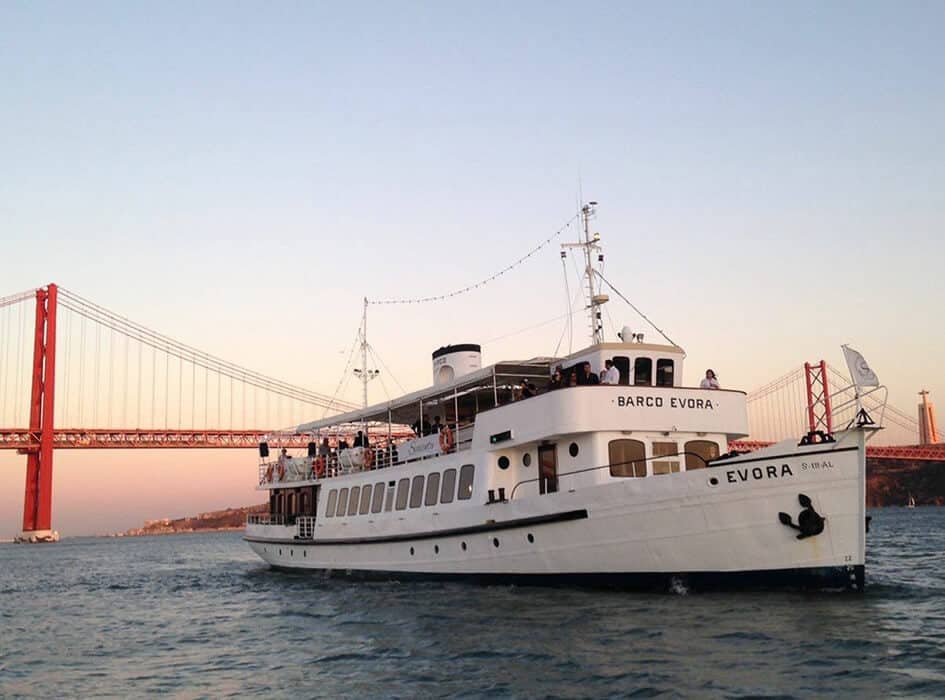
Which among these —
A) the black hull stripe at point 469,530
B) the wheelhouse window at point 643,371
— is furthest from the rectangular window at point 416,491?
the wheelhouse window at point 643,371

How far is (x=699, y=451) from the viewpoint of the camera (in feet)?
60.3

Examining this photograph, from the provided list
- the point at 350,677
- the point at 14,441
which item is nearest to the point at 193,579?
the point at 350,677

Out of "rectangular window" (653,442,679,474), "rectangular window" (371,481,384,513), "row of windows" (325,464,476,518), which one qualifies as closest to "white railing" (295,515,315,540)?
"row of windows" (325,464,476,518)

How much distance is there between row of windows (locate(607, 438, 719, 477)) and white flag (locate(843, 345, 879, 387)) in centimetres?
346

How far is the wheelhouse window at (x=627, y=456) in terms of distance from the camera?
1764 centimetres

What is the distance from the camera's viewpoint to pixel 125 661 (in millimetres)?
13562

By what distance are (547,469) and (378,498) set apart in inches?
261

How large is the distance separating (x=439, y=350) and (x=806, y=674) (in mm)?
16880

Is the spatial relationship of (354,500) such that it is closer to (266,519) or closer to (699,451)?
(266,519)

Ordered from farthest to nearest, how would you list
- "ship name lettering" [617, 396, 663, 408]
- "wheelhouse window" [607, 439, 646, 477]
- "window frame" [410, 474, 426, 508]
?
"window frame" [410, 474, 426, 508]
"ship name lettering" [617, 396, 663, 408]
"wheelhouse window" [607, 439, 646, 477]

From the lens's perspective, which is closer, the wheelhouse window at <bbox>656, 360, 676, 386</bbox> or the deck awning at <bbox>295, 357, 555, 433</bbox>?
the wheelhouse window at <bbox>656, 360, 676, 386</bbox>

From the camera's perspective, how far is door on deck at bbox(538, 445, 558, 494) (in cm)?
1852

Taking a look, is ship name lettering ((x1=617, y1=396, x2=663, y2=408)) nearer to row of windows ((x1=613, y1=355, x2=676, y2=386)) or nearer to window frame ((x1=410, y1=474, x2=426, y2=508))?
row of windows ((x1=613, y1=355, x2=676, y2=386))

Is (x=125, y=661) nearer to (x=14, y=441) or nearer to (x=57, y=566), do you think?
(x=57, y=566)
